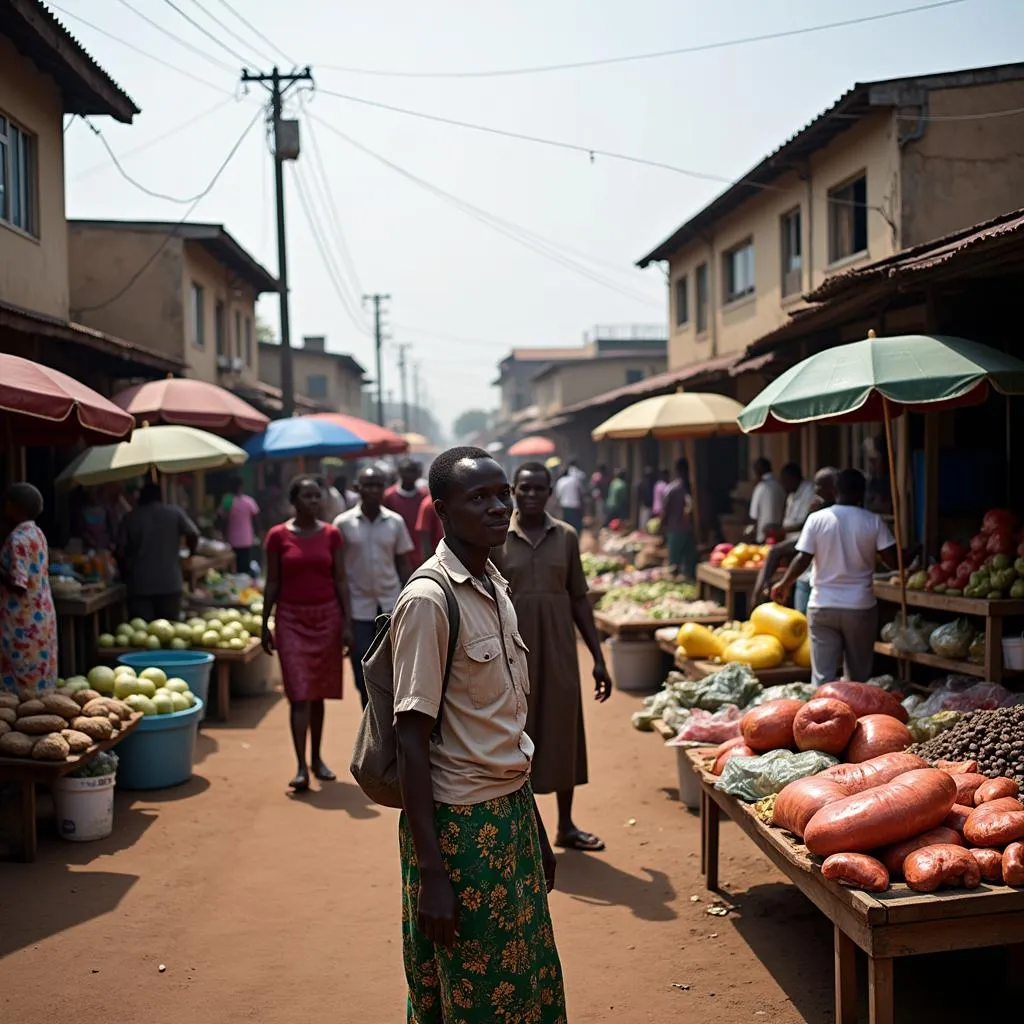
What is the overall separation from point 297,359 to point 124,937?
37261 millimetres

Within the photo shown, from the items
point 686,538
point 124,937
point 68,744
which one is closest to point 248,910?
point 124,937

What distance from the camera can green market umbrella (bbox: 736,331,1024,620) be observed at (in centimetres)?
605

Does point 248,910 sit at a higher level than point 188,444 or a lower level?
lower

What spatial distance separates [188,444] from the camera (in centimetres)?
1013

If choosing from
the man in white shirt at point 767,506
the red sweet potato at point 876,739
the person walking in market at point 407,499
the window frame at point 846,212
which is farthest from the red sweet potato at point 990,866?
the window frame at point 846,212

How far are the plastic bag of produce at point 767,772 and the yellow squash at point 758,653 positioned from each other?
300cm

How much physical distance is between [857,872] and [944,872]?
27cm

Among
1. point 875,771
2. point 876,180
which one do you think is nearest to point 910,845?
point 875,771

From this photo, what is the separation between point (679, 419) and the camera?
12.1 metres

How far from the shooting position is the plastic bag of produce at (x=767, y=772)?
475 centimetres

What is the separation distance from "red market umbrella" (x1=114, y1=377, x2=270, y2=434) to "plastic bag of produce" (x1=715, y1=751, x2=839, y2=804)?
8028 mm

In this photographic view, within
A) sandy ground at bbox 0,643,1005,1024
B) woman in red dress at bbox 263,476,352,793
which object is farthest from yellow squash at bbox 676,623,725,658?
woman in red dress at bbox 263,476,352,793

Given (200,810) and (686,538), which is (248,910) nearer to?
(200,810)

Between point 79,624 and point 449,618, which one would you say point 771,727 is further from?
point 79,624
